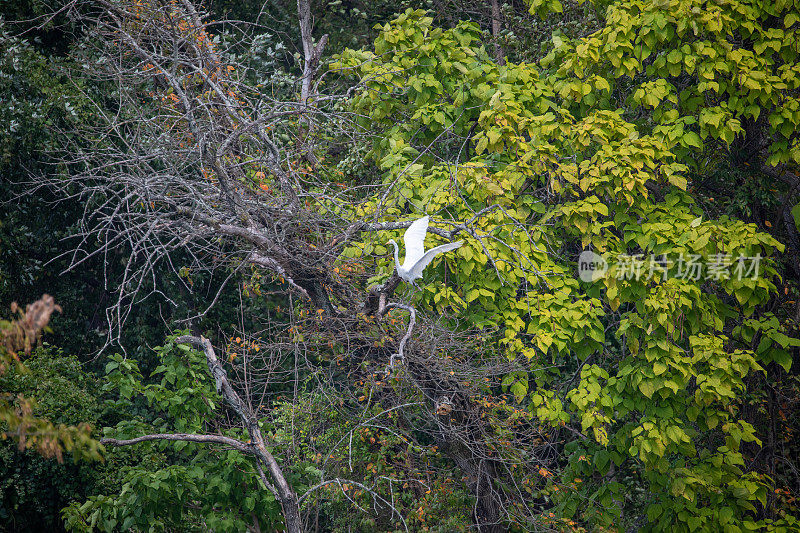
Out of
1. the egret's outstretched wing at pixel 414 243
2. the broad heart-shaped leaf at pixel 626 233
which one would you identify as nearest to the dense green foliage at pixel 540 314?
the broad heart-shaped leaf at pixel 626 233

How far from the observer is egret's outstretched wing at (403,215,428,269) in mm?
3871

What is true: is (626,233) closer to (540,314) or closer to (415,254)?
(540,314)

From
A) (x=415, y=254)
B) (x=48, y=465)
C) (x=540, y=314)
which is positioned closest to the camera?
(x=415, y=254)

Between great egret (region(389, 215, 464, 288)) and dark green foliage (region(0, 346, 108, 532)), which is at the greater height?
great egret (region(389, 215, 464, 288))

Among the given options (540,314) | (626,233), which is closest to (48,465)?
(540,314)

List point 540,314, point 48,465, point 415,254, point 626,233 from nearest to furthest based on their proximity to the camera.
Answer: point 415,254
point 540,314
point 626,233
point 48,465

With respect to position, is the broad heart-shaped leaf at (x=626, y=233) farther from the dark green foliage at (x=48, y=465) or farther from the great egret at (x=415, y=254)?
the dark green foliage at (x=48, y=465)

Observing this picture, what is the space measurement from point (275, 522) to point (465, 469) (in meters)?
1.51

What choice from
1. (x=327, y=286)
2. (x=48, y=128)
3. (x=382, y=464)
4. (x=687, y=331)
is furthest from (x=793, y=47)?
(x=48, y=128)

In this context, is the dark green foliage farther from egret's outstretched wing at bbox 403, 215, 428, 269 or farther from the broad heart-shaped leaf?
egret's outstretched wing at bbox 403, 215, 428, 269

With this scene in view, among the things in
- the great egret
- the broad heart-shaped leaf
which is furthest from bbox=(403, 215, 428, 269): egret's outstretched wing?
the broad heart-shaped leaf

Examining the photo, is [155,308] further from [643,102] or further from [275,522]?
[643,102]

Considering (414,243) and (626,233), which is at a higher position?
(414,243)

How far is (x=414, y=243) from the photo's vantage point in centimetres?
395
